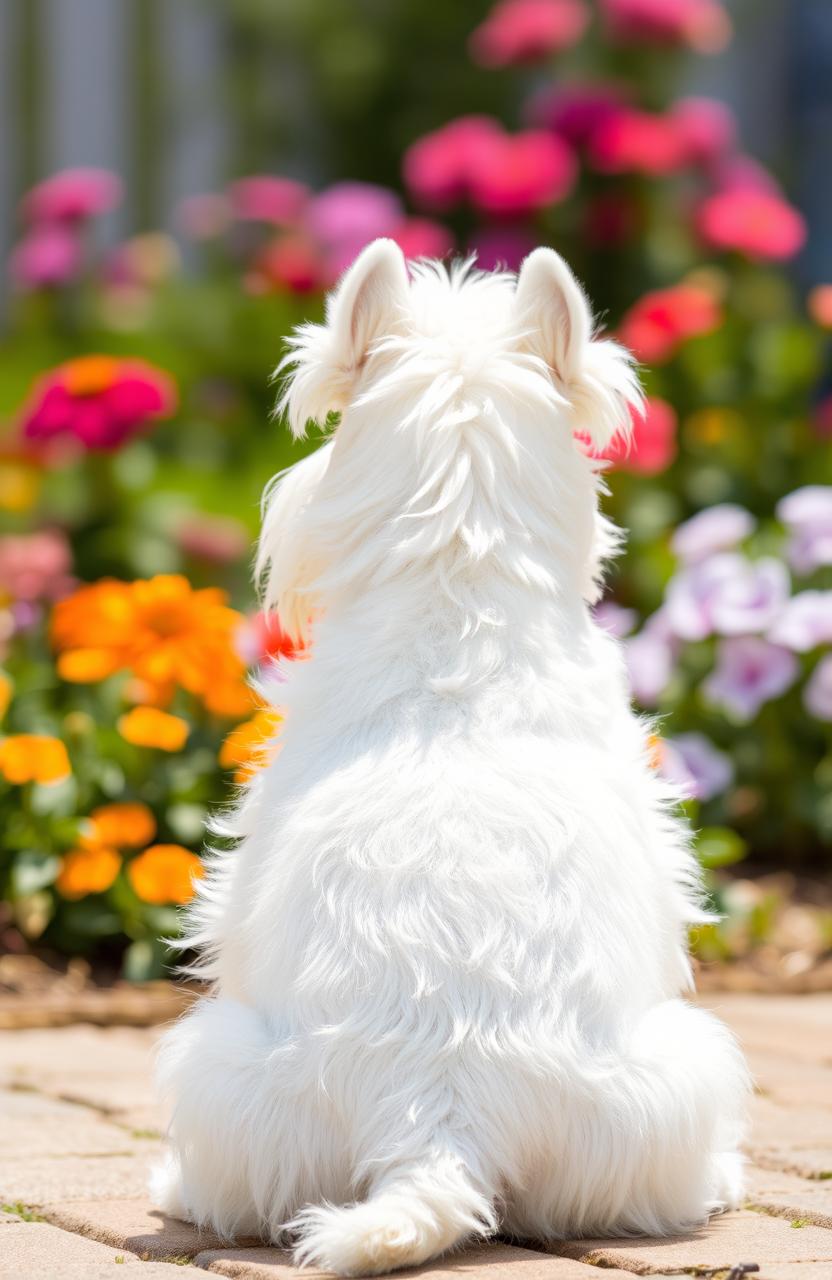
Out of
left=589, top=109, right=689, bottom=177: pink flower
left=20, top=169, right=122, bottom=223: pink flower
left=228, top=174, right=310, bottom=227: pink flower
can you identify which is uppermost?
left=589, top=109, right=689, bottom=177: pink flower

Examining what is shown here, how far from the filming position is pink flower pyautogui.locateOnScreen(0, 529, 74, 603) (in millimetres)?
5773

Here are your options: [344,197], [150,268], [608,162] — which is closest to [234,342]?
[150,268]

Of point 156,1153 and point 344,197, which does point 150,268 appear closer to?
point 344,197

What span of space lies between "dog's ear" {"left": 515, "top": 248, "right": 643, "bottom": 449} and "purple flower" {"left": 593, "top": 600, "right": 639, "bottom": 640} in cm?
235

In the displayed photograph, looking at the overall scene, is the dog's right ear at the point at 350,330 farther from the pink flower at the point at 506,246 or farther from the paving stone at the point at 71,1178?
the pink flower at the point at 506,246

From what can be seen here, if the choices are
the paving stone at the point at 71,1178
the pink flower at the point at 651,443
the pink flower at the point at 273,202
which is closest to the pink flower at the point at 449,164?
the pink flower at the point at 273,202

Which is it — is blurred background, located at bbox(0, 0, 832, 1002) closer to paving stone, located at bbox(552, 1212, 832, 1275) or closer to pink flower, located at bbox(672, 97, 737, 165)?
pink flower, located at bbox(672, 97, 737, 165)

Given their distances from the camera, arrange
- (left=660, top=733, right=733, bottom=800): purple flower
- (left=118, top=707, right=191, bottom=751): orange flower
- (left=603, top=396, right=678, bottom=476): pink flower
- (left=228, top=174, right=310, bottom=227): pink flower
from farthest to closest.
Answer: (left=228, top=174, right=310, bottom=227): pink flower < (left=603, top=396, right=678, bottom=476): pink flower < (left=660, top=733, right=733, bottom=800): purple flower < (left=118, top=707, right=191, bottom=751): orange flower

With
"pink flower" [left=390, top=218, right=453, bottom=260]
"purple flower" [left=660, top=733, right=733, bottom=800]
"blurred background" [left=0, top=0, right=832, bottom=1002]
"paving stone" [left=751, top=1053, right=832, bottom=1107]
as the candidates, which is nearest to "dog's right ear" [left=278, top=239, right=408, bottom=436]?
"blurred background" [left=0, top=0, right=832, bottom=1002]

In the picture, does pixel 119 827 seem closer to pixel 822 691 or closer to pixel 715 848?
pixel 715 848

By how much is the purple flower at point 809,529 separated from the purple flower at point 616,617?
543mm

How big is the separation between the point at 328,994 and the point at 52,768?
2426mm

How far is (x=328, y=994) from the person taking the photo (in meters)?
2.44

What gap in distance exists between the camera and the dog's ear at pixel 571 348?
2.68 meters
